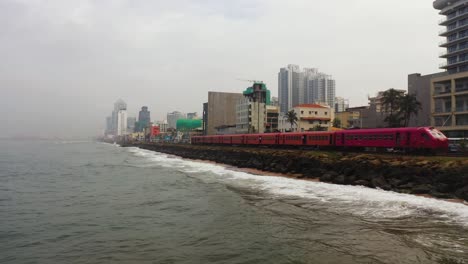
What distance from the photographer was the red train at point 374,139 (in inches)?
1220

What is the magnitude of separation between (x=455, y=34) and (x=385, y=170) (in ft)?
230

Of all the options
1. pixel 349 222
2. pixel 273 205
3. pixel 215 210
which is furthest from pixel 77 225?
pixel 349 222

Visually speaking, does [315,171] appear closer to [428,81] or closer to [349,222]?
[349,222]

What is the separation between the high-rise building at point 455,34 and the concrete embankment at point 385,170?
5775 centimetres

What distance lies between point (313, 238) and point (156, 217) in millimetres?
9103

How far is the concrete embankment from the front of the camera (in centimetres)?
2167

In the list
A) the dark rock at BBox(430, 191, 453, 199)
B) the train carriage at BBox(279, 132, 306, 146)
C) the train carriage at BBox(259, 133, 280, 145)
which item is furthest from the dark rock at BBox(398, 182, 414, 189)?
the train carriage at BBox(259, 133, 280, 145)

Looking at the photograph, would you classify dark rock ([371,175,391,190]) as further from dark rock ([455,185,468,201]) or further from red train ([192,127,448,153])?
red train ([192,127,448,153])

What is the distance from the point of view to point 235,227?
53.4ft

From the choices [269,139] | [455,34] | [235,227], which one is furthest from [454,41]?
[235,227]

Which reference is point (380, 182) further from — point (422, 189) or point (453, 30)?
point (453, 30)

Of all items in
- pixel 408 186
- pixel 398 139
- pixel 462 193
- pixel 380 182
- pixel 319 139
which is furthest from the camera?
pixel 319 139

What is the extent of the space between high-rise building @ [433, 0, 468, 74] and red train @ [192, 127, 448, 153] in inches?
1888

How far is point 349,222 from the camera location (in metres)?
16.3
